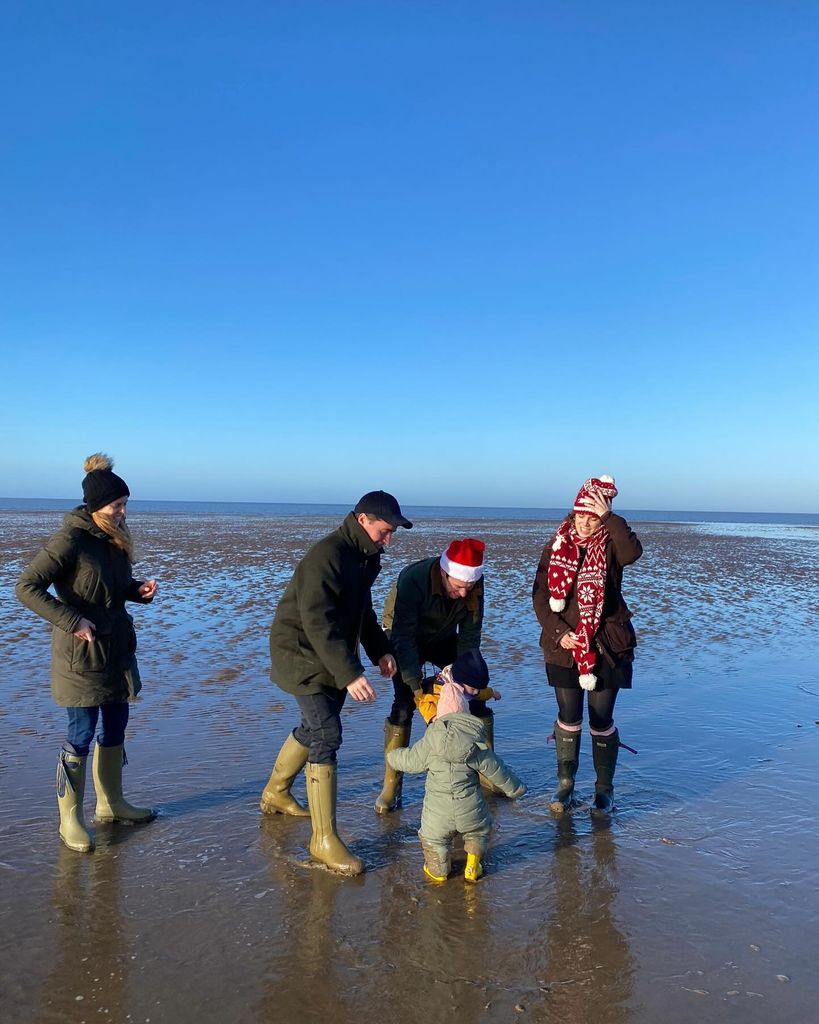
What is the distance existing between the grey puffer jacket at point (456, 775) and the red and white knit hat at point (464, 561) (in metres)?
0.92

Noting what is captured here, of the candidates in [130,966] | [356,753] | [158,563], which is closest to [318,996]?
[130,966]

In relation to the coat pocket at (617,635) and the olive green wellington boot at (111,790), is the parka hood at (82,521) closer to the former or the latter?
the olive green wellington boot at (111,790)

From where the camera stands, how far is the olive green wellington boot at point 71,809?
4.21m

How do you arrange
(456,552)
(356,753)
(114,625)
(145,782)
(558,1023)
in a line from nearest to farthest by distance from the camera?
(558,1023)
(114,625)
(456,552)
(145,782)
(356,753)

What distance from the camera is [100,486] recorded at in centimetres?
433

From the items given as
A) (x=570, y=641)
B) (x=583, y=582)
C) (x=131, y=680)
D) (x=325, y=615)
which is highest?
(x=583, y=582)

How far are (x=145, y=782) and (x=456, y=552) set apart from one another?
9.01 ft

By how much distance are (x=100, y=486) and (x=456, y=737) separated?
2.46 meters

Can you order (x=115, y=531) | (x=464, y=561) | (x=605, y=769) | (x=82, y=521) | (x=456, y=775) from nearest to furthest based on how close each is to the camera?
(x=456, y=775)
(x=82, y=521)
(x=115, y=531)
(x=464, y=561)
(x=605, y=769)

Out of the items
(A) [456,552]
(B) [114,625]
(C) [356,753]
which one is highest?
(A) [456,552]

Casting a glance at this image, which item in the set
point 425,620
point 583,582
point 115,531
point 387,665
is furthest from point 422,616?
point 115,531

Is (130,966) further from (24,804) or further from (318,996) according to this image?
(24,804)

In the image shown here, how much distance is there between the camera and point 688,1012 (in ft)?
9.75

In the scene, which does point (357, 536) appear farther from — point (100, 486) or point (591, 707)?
point (591, 707)
